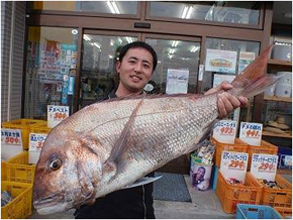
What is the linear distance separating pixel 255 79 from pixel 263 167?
10.5 ft

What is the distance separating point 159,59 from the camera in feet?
18.4

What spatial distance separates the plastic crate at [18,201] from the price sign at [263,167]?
3190mm

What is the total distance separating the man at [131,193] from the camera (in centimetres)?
186

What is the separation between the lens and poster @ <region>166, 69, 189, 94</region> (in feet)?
18.3

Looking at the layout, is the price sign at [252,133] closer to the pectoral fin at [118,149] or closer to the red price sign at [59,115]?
the red price sign at [59,115]

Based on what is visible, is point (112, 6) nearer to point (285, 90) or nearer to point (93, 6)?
point (93, 6)

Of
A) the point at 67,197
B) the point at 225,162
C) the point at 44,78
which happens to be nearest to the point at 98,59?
the point at 44,78

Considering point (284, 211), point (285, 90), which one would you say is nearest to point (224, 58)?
point (285, 90)

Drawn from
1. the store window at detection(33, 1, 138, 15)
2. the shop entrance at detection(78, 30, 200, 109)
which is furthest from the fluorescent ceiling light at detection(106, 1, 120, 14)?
the shop entrance at detection(78, 30, 200, 109)

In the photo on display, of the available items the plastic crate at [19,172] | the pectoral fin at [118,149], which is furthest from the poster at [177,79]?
the pectoral fin at [118,149]

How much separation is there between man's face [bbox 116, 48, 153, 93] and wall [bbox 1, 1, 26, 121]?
163 inches

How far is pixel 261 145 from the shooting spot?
524 cm

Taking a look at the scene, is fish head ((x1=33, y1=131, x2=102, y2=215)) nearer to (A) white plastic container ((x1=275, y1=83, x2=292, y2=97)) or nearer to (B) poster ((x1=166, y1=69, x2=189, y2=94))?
(B) poster ((x1=166, y1=69, x2=189, y2=94))

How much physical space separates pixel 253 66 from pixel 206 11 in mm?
4276
